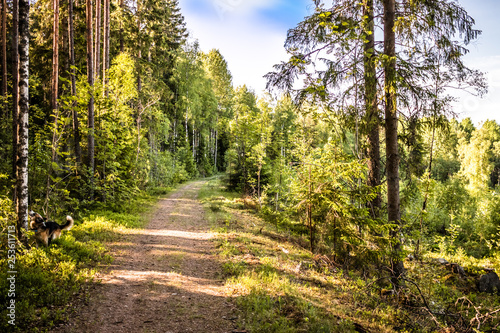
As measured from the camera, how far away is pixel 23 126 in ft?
18.8

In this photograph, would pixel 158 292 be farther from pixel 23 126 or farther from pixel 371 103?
pixel 371 103

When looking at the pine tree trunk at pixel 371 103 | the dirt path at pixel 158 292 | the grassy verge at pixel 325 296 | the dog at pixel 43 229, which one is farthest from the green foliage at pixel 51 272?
the pine tree trunk at pixel 371 103

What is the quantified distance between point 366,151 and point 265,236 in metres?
5.55

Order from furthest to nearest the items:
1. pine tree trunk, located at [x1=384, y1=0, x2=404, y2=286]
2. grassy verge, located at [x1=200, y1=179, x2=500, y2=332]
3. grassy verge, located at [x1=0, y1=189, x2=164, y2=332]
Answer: pine tree trunk, located at [x1=384, y1=0, x2=404, y2=286], grassy verge, located at [x1=200, y1=179, x2=500, y2=332], grassy verge, located at [x1=0, y1=189, x2=164, y2=332]

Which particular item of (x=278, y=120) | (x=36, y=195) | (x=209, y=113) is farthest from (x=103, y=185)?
(x=209, y=113)

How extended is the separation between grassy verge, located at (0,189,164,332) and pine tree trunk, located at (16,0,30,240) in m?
0.27

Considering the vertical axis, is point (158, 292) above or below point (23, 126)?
below

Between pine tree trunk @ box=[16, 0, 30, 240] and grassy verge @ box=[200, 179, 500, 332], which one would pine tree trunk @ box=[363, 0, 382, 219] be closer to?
grassy verge @ box=[200, 179, 500, 332]

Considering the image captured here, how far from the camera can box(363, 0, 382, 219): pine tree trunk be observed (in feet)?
20.0

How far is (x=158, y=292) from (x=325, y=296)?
12.1 ft

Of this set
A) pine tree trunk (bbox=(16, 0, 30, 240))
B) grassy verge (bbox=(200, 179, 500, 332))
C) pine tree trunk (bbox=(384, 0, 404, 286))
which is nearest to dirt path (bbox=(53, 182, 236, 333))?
grassy verge (bbox=(200, 179, 500, 332))

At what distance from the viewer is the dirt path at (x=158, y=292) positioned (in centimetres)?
448

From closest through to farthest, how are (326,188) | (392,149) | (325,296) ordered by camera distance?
(325,296), (392,149), (326,188)

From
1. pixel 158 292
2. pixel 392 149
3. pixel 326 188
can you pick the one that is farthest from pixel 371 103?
pixel 158 292
